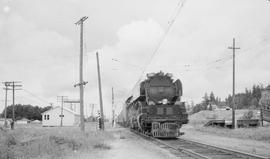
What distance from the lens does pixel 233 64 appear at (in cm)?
4588

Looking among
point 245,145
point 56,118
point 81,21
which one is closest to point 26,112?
point 56,118

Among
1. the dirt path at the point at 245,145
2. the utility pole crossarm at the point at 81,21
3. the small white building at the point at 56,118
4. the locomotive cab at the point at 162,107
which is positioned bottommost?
the small white building at the point at 56,118

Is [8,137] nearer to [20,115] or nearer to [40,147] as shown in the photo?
[40,147]

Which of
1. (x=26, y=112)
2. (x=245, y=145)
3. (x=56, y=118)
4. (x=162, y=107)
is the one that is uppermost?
(x=162, y=107)

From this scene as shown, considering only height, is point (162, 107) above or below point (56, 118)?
above

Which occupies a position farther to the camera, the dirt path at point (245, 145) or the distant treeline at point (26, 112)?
the distant treeline at point (26, 112)

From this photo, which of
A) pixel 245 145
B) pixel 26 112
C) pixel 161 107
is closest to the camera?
pixel 245 145

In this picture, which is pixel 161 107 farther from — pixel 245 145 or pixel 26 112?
pixel 26 112

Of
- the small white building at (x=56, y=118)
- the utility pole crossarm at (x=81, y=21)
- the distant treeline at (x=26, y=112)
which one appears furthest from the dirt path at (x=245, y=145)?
the distant treeline at (x=26, y=112)

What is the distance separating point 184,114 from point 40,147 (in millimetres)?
12476

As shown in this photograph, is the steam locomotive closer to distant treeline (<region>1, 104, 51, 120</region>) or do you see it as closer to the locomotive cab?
the locomotive cab

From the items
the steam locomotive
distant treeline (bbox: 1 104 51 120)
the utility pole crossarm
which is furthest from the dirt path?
distant treeline (bbox: 1 104 51 120)

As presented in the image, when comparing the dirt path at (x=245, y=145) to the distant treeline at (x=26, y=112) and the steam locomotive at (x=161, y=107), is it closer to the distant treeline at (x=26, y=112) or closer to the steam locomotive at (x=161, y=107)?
the steam locomotive at (x=161, y=107)

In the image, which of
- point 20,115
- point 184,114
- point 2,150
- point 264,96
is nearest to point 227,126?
point 264,96
